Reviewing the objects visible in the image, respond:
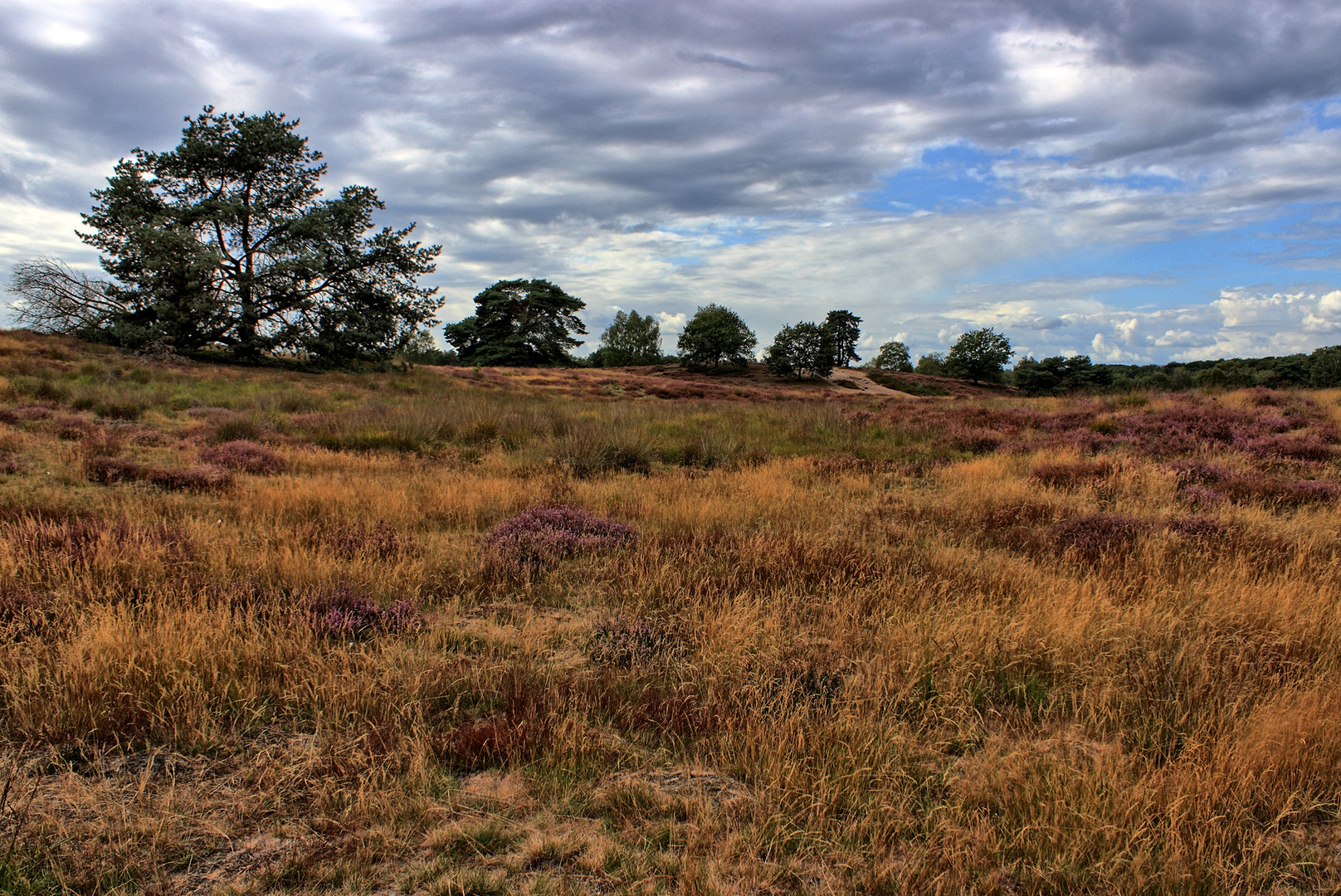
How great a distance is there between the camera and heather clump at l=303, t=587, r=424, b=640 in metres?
4.38

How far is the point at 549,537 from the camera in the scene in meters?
6.60

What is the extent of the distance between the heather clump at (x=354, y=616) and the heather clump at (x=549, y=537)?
119 centimetres

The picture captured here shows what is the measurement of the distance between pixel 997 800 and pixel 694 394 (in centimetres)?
3519

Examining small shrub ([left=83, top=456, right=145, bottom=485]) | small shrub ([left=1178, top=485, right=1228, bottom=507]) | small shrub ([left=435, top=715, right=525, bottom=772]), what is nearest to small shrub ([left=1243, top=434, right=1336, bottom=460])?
small shrub ([left=1178, top=485, right=1228, bottom=507])

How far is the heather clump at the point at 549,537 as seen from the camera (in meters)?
6.14

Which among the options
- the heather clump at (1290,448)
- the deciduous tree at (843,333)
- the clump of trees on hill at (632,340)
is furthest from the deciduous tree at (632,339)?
the heather clump at (1290,448)

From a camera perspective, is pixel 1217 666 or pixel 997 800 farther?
pixel 1217 666

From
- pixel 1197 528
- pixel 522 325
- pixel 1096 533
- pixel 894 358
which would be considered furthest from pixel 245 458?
pixel 894 358

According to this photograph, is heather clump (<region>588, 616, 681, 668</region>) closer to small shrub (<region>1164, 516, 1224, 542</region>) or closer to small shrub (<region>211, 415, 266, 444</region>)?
small shrub (<region>1164, 516, 1224, 542</region>)

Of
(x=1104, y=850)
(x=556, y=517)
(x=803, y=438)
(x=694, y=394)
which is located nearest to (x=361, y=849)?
(x=1104, y=850)

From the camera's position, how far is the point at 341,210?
33.2m

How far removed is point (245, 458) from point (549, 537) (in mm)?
6904

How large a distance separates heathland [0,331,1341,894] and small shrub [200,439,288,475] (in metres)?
1.34

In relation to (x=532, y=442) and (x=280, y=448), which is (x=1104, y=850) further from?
(x=280, y=448)
